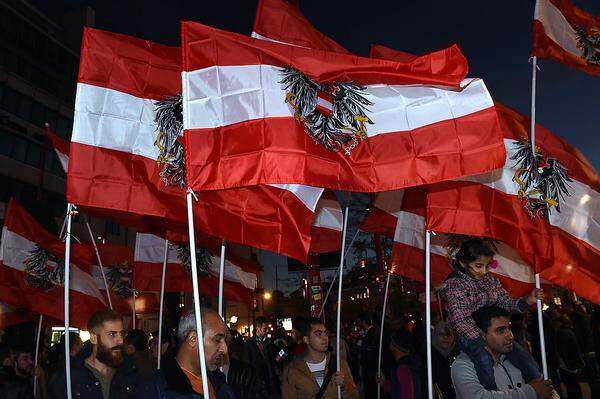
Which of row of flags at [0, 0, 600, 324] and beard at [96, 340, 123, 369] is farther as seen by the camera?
beard at [96, 340, 123, 369]

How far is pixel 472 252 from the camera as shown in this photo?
17.3 feet

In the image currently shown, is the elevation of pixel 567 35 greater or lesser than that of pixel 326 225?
greater

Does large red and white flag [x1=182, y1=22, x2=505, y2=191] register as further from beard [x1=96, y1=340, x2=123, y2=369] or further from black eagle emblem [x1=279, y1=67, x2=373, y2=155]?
beard [x1=96, y1=340, x2=123, y2=369]

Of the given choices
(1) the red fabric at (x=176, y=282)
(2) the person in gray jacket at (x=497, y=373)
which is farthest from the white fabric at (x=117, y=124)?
(1) the red fabric at (x=176, y=282)

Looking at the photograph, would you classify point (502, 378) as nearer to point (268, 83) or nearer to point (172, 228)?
point (268, 83)

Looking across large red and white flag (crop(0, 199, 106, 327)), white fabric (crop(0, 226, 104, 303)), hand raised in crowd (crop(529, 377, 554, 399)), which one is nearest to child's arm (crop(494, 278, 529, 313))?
hand raised in crowd (crop(529, 377, 554, 399))

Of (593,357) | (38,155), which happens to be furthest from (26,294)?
(38,155)

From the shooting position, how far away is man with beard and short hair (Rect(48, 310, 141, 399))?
506cm

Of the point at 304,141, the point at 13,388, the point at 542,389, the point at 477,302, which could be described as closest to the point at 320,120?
the point at 304,141

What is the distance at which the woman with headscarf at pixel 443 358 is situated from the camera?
730 cm

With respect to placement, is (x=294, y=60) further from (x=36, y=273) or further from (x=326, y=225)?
(x=36, y=273)

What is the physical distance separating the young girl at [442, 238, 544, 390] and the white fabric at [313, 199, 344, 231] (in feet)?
15.3

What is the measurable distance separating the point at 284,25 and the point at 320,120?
2208mm

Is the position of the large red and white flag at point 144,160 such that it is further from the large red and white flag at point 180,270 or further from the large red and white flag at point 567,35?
the large red and white flag at point 180,270
